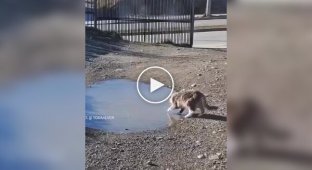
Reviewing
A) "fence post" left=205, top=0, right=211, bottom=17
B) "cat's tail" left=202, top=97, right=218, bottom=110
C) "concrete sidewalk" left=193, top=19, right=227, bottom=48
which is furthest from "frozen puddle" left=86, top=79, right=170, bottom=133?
"fence post" left=205, top=0, right=211, bottom=17

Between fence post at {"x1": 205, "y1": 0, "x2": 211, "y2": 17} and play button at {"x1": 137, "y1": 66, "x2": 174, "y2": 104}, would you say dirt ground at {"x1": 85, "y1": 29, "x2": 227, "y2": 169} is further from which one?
fence post at {"x1": 205, "y1": 0, "x2": 211, "y2": 17}

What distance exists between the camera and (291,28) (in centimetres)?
374

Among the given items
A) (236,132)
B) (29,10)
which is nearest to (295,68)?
(236,132)

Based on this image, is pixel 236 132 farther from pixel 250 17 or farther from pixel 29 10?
pixel 29 10

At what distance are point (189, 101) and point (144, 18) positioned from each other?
1.83ft

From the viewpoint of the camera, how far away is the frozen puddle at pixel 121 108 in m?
3.75

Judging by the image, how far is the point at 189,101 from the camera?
3.79 meters

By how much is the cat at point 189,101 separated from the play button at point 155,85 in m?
0.05

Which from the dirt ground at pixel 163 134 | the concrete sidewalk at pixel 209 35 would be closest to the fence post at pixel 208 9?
the concrete sidewalk at pixel 209 35

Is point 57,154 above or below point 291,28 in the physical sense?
below

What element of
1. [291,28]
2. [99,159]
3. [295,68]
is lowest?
[99,159]

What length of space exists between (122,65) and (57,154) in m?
0.66

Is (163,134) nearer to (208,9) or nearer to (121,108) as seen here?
(121,108)

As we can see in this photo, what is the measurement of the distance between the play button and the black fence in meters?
0.21
